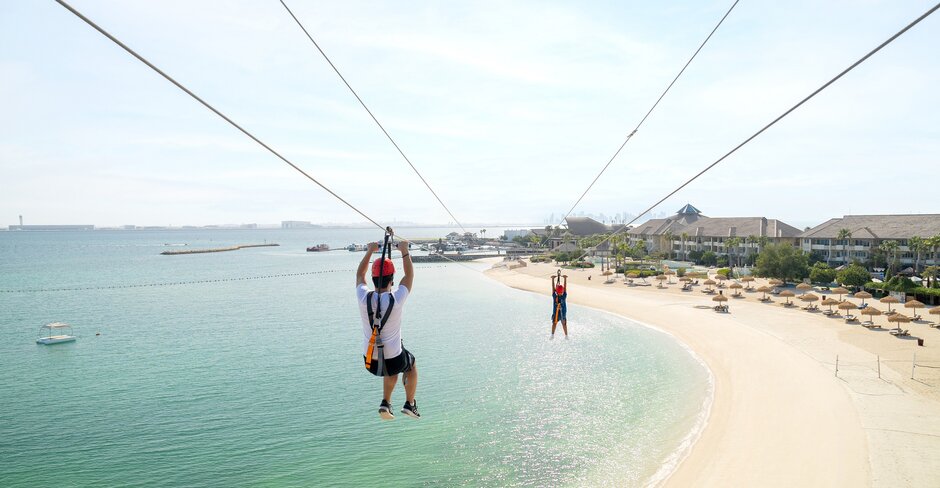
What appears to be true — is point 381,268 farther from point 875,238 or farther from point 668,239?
point 668,239

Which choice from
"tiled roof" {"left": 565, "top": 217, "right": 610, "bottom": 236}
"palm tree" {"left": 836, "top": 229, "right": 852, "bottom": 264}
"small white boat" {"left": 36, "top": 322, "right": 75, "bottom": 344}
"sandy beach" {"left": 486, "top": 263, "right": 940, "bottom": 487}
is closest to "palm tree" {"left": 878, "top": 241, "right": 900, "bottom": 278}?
"palm tree" {"left": 836, "top": 229, "right": 852, "bottom": 264}

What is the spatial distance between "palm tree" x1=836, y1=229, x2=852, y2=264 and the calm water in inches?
1776

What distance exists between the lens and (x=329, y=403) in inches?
1171

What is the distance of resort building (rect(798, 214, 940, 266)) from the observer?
68125 millimetres

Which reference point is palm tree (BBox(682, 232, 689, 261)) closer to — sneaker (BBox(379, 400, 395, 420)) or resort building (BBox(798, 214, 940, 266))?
resort building (BBox(798, 214, 940, 266))

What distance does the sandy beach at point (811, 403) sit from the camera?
778 inches

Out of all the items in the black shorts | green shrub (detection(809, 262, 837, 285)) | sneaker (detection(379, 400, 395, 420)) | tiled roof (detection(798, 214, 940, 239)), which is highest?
tiled roof (detection(798, 214, 940, 239))

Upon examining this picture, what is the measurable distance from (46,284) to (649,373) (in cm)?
10105

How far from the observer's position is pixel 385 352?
7.16 metres

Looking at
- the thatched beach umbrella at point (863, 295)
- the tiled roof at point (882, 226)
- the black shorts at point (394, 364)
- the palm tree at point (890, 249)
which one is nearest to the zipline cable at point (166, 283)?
the tiled roof at point (882, 226)

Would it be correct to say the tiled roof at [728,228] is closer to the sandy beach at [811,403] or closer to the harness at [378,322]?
the sandy beach at [811,403]

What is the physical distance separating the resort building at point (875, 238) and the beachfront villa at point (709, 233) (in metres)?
5.33

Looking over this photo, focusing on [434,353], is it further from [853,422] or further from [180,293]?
[180,293]

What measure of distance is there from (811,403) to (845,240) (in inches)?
2560
